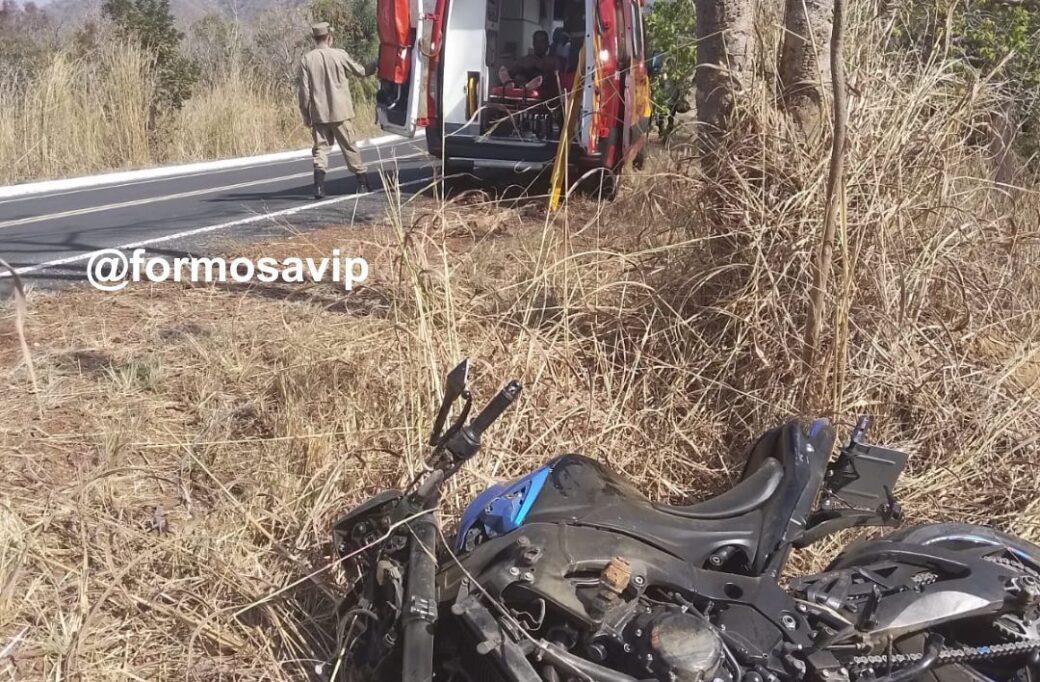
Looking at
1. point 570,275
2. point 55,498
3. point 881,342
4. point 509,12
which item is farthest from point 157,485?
point 509,12

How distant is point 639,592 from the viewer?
6.93 feet

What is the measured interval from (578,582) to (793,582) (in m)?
0.64

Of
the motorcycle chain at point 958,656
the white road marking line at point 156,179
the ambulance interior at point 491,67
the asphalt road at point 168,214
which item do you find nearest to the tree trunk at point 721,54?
the asphalt road at point 168,214

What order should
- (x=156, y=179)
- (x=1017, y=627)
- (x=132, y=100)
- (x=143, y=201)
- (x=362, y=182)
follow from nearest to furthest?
(x=1017, y=627) → (x=143, y=201) → (x=362, y=182) → (x=156, y=179) → (x=132, y=100)

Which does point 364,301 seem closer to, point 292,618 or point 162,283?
point 162,283

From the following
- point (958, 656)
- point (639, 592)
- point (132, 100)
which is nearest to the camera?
point (639, 592)

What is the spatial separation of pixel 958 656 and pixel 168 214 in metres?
8.69

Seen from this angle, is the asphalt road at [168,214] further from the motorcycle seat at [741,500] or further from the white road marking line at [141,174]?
the motorcycle seat at [741,500]

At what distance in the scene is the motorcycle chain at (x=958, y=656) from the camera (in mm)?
2170

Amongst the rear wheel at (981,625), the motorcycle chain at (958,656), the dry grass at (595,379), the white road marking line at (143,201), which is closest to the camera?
the motorcycle chain at (958,656)

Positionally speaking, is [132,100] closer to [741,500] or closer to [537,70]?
[537,70]

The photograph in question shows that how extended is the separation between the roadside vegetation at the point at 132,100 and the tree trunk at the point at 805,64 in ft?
38.3

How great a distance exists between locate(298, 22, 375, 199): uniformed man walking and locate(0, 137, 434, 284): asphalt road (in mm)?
384

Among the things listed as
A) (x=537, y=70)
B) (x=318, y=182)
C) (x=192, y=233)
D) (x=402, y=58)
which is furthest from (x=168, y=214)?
(x=537, y=70)
